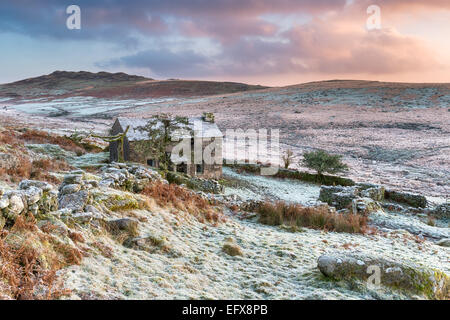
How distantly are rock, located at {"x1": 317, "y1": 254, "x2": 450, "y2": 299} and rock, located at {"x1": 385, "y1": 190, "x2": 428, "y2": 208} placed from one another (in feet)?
68.4

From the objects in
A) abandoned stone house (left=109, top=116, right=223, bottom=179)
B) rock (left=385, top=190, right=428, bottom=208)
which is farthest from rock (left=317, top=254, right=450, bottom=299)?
abandoned stone house (left=109, top=116, right=223, bottom=179)

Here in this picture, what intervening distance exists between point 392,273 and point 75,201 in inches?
324

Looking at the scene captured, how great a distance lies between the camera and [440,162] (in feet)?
148

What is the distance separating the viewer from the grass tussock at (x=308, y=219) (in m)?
14.0

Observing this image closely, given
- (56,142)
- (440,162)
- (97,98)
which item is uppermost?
(97,98)

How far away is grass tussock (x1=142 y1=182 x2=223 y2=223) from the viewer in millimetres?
12500

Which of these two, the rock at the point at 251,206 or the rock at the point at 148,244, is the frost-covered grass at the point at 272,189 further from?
the rock at the point at 148,244

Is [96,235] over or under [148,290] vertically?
over

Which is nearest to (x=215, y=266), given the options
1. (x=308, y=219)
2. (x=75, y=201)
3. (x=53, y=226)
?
(x=53, y=226)

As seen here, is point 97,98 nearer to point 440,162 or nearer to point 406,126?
point 406,126

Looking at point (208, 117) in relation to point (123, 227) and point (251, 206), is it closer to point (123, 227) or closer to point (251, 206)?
point (251, 206)

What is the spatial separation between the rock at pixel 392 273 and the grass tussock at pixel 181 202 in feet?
19.2
